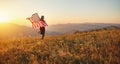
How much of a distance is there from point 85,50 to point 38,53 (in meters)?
2.51

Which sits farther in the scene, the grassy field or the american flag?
the american flag

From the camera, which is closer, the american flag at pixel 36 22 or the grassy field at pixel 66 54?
the grassy field at pixel 66 54

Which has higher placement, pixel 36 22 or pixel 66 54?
pixel 36 22

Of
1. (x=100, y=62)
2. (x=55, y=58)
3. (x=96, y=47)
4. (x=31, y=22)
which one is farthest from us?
(x=31, y=22)

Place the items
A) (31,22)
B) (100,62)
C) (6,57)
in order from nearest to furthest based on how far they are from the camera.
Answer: (100,62), (6,57), (31,22)

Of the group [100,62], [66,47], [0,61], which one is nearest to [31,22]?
[66,47]

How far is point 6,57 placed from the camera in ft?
48.1

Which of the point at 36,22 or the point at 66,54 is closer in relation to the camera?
the point at 66,54

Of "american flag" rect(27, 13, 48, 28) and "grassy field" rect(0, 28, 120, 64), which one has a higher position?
"american flag" rect(27, 13, 48, 28)

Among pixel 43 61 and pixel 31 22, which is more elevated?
pixel 31 22

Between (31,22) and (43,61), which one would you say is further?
(31,22)

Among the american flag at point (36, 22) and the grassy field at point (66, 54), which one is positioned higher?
the american flag at point (36, 22)

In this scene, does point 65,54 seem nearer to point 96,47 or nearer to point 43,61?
point 43,61

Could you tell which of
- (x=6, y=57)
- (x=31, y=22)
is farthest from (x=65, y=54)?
(x=31, y=22)
